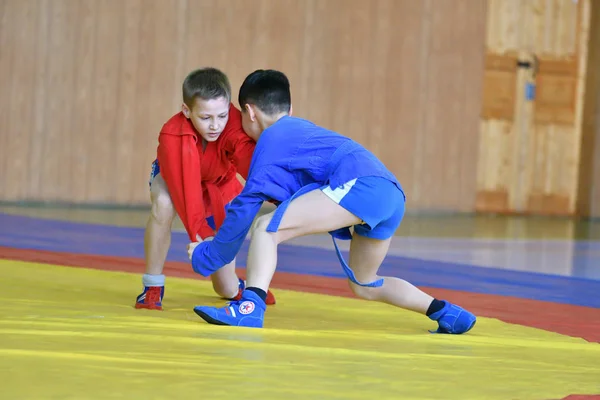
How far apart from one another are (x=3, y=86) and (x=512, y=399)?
6532 millimetres

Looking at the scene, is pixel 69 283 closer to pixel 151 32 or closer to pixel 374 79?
pixel 151 32

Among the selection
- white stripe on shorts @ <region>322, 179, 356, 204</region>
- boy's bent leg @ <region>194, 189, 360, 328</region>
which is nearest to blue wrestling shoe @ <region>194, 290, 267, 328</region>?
boy's bent leg @ <region>194, 189, 360, 328</region>

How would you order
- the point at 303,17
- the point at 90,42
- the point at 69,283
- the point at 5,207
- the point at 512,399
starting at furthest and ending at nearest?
the point at 303,17 → the point at 90,42 → the point at 5,207 → the point at 69,283 → the point at 512,399

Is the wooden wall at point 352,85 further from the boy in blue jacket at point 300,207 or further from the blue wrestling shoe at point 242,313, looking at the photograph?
the blue wrestling shoe at point 242,313

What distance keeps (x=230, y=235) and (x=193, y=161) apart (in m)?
0.40

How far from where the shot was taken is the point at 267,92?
9.34 ft

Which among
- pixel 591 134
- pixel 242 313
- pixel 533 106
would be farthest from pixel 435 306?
pixel 591 134

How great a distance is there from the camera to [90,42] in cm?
798

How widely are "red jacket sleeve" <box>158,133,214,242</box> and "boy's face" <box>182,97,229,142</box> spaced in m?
0.05

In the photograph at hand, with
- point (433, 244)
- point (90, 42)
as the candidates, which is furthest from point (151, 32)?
point (433, 244)

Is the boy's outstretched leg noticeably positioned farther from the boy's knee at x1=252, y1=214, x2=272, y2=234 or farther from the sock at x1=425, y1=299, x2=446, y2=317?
the boy's knee at x1=252, y1=214, x2=272, y2=234

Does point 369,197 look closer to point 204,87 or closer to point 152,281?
point 204,87

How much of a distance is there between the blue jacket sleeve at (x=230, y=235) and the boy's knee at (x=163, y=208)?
38cm

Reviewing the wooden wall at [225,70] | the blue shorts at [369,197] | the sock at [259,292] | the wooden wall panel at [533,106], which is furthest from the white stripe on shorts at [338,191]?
the wooden wall panel at [533,106]
